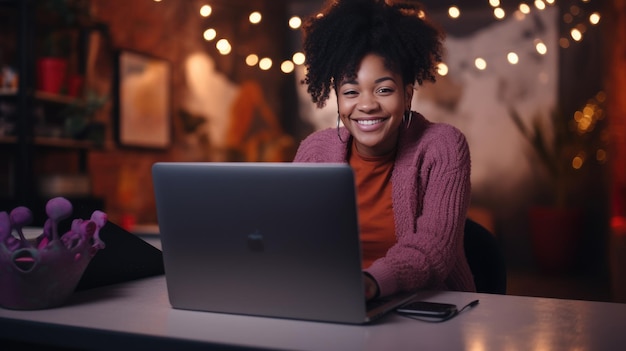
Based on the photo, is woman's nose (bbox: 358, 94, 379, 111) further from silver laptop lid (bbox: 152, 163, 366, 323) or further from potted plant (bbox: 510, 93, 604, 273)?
potted plant (bbox: 510, 93, 604, 273)

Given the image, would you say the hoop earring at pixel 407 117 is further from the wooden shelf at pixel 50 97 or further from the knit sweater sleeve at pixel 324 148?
the wooden shelf at pixel 50 97

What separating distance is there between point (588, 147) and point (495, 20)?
130 centimetres

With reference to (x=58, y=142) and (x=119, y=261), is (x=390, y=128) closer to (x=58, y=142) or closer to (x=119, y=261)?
(x=119, y=261)

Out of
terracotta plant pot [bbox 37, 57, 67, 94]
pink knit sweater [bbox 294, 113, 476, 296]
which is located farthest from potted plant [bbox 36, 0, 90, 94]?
pink knit sweater [bbox 294, 113, 476, 296]

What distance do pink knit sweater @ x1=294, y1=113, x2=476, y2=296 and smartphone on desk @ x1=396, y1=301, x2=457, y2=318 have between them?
0.12m

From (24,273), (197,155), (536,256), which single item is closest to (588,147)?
(536,256)

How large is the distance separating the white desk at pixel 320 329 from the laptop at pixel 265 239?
0.10 feet

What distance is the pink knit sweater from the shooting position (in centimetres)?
142

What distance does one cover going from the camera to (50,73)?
4121mm

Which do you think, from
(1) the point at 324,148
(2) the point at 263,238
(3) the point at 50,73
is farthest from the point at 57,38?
(2) the point at 263,238

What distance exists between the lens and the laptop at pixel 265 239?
1043mm

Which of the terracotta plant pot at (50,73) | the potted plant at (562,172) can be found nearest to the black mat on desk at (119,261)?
the terracotta plant pot at (50,73)

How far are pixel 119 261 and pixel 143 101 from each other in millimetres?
3818

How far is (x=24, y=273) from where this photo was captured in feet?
3.88
